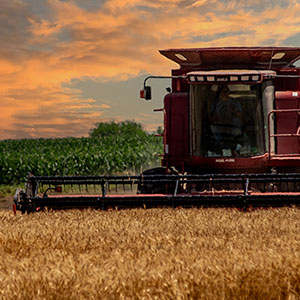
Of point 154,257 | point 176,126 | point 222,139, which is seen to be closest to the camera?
point 154,257

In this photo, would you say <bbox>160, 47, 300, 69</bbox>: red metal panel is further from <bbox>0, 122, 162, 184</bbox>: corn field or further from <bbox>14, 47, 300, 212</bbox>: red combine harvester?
<bbox>0, 122, 162, 184</bbox>: corn field

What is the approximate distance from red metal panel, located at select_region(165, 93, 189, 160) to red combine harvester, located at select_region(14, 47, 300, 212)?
16 millimetres

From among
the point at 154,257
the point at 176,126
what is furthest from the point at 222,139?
the point at 154,257

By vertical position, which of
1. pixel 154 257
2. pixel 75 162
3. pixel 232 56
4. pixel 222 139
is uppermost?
pixel 232 56

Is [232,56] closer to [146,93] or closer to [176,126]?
[176,126]

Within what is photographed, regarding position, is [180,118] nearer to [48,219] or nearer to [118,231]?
[48,219]

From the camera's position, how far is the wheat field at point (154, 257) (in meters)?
4.14

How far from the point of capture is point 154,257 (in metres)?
4.89

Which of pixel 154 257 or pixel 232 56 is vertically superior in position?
pixel 232 56

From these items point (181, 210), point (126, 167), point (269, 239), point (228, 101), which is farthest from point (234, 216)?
point (126, 167)

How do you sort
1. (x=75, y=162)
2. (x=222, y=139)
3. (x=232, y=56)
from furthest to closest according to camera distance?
1. (x=75, y=162)
2. (x=232, y=56)
3. (x=222, y=139)

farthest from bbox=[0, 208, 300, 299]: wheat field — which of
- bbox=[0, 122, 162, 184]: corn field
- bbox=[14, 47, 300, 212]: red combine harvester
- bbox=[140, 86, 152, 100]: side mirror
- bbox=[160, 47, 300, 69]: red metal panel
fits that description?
bbox=[0, 122, 162, 184]: corn field

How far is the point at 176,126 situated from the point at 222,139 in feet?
3.33

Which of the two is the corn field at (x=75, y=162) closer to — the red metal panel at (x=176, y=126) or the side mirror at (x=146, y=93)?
the red metal panel at (x=176, y=126)
